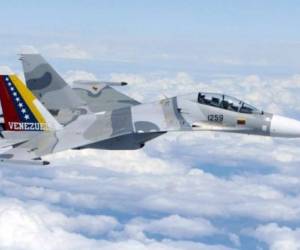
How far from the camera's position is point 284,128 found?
2641 centimetres

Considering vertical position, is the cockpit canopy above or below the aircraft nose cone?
above

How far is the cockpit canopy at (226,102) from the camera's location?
26.9 metres

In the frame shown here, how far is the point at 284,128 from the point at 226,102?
274cm

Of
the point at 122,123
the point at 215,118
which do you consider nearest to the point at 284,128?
the point at 215,118

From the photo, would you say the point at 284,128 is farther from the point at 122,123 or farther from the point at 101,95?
the point at 101,95

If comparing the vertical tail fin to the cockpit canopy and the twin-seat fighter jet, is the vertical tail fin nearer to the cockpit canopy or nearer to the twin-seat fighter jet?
the twin-seat fighter jet

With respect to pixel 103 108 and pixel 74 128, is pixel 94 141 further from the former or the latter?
→ pixel 103 108

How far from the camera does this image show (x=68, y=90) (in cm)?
3300

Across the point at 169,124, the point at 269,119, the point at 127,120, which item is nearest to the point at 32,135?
the point at 127,120

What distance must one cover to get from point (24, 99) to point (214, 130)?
8.68 meters

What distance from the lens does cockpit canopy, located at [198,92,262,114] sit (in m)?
26.9

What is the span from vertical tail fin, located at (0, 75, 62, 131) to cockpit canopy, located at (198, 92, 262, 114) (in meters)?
7.20

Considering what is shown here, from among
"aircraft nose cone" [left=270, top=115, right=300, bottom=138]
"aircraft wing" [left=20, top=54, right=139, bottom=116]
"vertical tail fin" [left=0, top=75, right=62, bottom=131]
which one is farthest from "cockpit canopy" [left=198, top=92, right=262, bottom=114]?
"aircraft wing" [left=20, top=54, right=139, bottom=116]

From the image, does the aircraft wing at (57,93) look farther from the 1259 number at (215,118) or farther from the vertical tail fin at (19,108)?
the 1259 number at (215,118)
